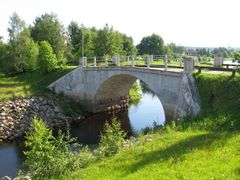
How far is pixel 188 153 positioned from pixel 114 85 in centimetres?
2761

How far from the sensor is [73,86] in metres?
41.5

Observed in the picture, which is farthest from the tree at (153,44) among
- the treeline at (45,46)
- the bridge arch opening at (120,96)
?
the bridge arch opening at (120,96)

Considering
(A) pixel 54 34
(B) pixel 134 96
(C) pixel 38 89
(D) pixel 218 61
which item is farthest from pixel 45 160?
(A) pixel 54 34

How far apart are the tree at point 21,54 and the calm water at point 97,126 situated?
18.7 metres

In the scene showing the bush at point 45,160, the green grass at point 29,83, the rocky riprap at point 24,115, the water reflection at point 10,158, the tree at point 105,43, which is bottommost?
the water reflection at point 10,158

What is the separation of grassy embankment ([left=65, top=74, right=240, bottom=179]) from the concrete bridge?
204 inches

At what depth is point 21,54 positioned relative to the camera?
53969 millimetres

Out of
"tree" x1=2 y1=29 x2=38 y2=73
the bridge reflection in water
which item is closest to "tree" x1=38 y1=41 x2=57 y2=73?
"tree" x1=2 y1=29 x2=38 y2=73

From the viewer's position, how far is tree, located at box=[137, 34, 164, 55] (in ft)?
327

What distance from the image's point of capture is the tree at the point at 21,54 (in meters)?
53.0

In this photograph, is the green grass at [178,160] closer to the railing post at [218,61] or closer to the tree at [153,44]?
the railing post at [218,61]

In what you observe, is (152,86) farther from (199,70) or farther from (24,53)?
→ (24,53)

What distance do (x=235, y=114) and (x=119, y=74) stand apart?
1907cm

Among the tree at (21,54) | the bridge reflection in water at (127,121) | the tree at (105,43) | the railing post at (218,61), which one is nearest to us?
the railing post at (218,61)
